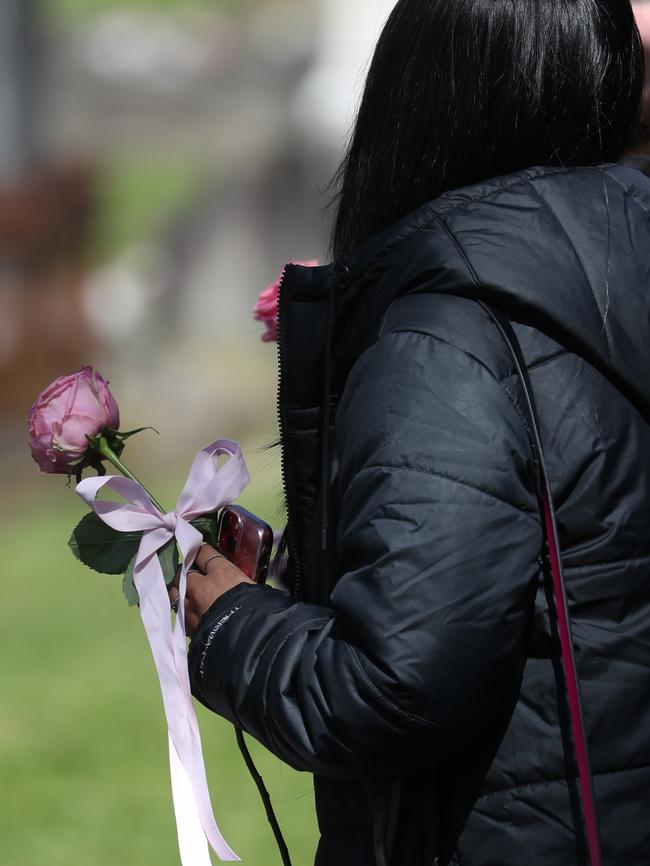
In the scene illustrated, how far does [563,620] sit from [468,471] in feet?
0.59

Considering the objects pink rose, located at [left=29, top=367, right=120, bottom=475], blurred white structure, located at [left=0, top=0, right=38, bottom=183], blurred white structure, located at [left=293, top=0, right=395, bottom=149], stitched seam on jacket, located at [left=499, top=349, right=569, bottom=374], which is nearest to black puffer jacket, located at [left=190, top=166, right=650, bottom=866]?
stitched seam on jacket, located at [left=499, top=349, right=569, bottom=374]

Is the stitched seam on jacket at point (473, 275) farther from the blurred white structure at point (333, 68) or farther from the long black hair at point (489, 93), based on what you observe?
the blurred white structure at point (333, 68)

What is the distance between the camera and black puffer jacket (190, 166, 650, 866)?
1.28m

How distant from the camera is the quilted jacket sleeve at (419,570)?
127 centimetres

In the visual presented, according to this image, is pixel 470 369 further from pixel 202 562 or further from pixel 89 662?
pixel 89 662

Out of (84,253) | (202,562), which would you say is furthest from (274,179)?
(202,562)

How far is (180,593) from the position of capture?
161cm

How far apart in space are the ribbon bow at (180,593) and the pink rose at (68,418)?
4.1 inches

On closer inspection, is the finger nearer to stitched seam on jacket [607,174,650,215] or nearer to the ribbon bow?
the ribbon bow

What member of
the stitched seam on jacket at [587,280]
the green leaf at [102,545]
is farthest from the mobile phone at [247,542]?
the stitched seam on jacket at [587,280]

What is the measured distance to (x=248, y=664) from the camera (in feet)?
4.67

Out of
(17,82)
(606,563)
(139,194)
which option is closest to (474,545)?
(606,563)

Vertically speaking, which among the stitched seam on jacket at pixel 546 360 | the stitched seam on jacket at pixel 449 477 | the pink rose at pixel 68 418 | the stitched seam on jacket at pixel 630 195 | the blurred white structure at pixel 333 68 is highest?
the stitched seam on jacket at pixel 630 195

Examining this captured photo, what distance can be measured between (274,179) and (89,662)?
6.26 meters
